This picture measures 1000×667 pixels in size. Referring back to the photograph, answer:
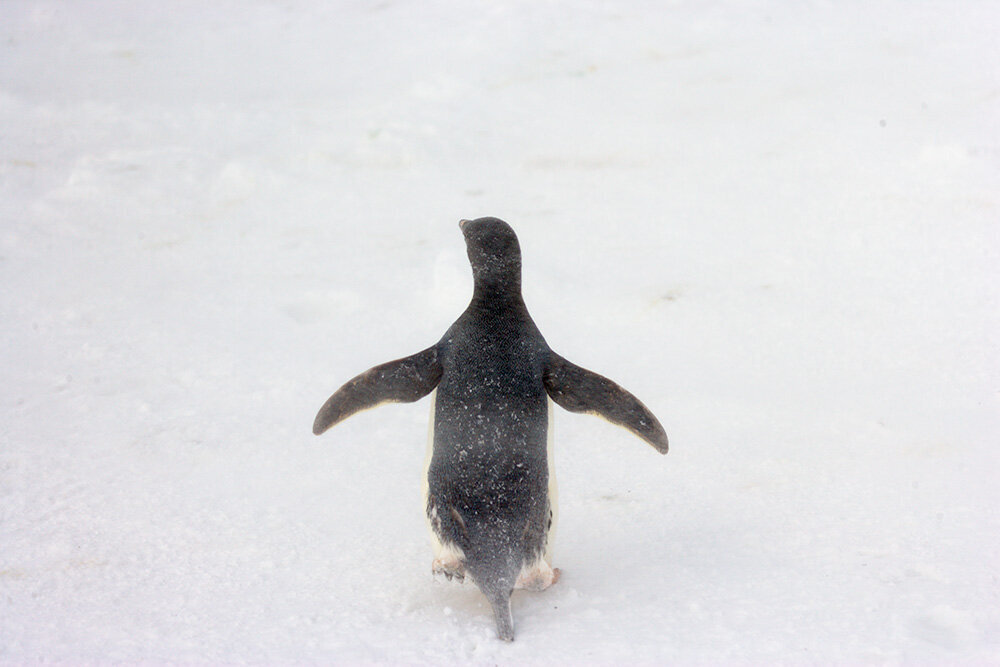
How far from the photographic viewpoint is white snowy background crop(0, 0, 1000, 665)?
1.74m

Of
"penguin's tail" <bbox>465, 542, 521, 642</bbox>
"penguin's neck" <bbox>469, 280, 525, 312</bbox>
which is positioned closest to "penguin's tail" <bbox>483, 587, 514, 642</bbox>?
"penguin's tail" <bbox>465, 542, 521, 642</bbox>

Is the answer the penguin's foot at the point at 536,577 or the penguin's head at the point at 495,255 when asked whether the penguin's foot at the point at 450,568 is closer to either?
the penguin's foot at the point at 536,577

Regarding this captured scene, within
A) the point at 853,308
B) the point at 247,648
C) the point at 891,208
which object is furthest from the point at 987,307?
the point at 247,648

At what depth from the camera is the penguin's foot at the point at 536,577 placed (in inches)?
69.0

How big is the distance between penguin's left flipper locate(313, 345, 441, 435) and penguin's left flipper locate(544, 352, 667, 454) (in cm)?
21

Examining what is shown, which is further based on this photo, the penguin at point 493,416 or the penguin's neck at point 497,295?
the penguin's neck at point 497,295

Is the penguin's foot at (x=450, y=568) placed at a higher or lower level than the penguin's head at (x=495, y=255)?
lower

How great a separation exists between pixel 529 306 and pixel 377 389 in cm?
120

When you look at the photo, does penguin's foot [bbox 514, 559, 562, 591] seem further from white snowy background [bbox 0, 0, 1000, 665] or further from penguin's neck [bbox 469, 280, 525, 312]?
penguin's neck [bbox 469, 280, 525, 312]

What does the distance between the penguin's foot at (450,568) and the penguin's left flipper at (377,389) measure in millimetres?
273

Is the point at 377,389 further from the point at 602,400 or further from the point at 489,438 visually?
the point at 602,400

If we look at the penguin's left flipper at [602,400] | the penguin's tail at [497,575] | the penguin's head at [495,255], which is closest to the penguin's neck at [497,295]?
the penguin's head at [495,255]

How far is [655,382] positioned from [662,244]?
2.50 feet

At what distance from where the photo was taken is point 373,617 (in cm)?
172
